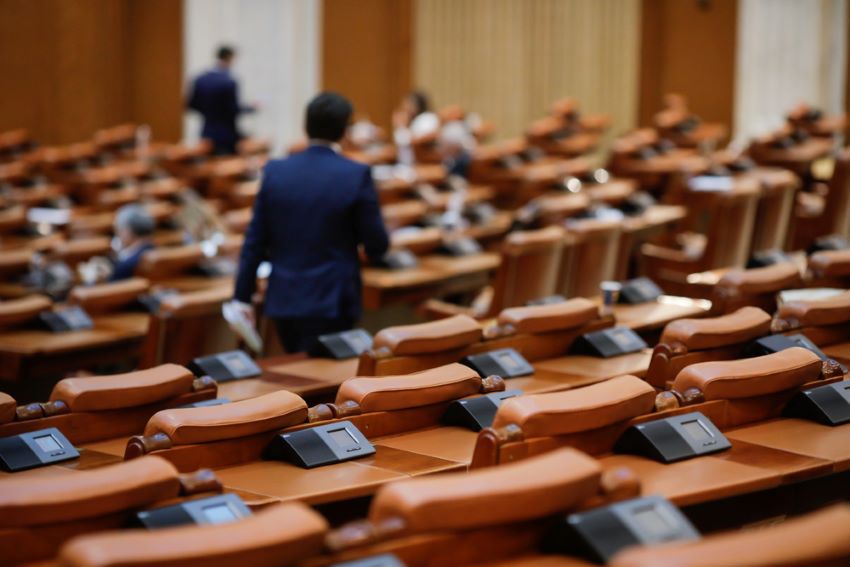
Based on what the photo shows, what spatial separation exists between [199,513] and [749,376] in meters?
1.25

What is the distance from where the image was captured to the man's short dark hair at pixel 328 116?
4.18 m

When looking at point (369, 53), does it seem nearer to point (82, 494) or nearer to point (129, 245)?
point (129, 245)

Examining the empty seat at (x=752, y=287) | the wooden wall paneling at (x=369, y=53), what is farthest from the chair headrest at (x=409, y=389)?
the wooden wall paneling at (x=369, y=53)

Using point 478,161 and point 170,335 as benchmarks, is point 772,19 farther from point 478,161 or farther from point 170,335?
point 170,335

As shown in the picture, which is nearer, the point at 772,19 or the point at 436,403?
the point at 436,403

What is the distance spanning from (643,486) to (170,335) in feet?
7.53

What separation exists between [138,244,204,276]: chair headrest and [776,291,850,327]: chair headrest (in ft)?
9.45

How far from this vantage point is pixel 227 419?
8.50ft

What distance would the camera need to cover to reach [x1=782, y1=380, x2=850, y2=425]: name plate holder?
2826mm

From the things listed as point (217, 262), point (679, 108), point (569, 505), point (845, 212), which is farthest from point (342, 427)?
point (679, 108)

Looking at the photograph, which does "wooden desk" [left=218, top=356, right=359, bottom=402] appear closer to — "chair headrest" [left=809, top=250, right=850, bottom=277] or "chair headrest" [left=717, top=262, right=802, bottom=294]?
"chair headrest" [left=717, top=262, right=802, bottom=294]

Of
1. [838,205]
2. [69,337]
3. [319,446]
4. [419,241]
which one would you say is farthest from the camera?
[838,205]

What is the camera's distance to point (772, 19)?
44.5 feet

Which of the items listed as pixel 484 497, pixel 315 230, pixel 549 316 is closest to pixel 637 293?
pixel 549 316
